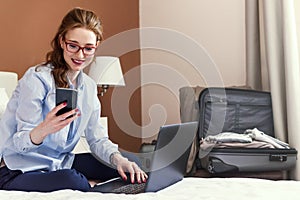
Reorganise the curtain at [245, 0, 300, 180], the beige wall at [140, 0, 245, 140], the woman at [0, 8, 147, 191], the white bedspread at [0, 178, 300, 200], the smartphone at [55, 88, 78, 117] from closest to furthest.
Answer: the white bedspread at [0, 178, 300, 200]
the smartphone at [55, 88, 78, 117]
the woman at [0, 8, 147, 191]
the curtain at [245, 0, 300, 180]
the beige wall at [140, 0, 245, 140]

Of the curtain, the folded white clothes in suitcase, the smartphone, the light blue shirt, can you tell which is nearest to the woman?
the light blue shirt

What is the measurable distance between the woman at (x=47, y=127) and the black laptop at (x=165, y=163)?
18 centimetres

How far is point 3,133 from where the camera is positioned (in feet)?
5.56

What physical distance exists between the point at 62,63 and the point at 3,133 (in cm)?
33

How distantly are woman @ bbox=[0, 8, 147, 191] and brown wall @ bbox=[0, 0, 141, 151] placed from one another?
1.33m

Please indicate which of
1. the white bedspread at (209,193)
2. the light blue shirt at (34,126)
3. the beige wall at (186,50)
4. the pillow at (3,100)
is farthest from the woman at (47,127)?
the beige wall at (186,50)

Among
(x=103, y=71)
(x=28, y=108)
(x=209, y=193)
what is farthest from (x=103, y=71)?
(x=209, y=193)

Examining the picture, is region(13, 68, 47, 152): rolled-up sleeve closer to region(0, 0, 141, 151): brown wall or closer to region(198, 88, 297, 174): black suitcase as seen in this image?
region(198, 88, 297, 174): black suitcase

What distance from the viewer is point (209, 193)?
108 centimetres

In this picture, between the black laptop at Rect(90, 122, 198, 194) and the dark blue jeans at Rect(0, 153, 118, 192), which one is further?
the dark blue jeans at Rect(0, 153, 118, 192)

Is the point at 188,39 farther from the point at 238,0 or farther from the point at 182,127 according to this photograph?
the point at 182,127

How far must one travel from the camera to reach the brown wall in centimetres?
302

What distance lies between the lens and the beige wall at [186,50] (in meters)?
3.52

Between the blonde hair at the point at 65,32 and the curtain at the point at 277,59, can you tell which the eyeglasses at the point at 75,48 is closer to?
the blonde hair at the point at 65,32
